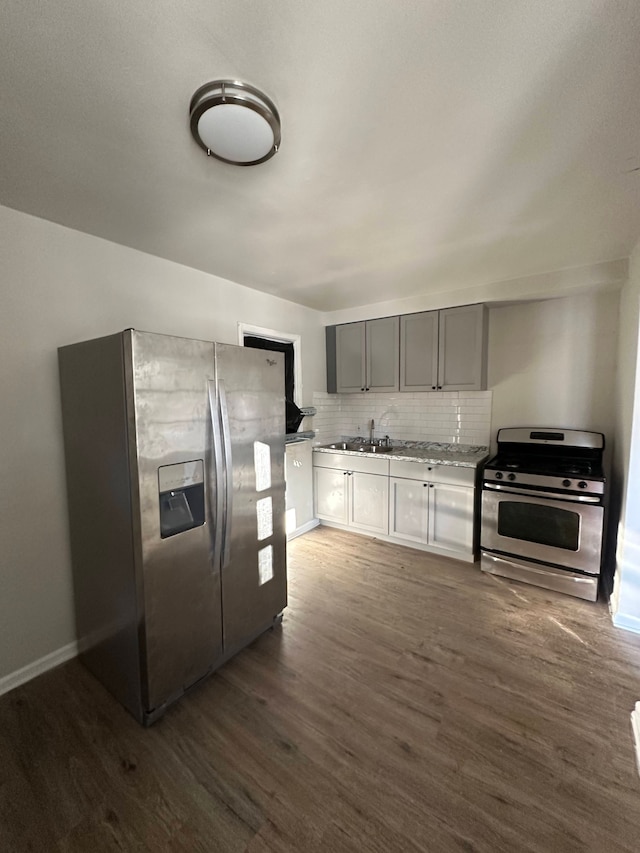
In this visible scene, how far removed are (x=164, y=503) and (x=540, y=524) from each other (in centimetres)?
272

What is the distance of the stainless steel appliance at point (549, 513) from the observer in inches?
99.5

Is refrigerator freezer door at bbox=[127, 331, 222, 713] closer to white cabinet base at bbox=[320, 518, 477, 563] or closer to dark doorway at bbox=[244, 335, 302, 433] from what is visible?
dark doorway at bbox=[244, 335, 302, 433]

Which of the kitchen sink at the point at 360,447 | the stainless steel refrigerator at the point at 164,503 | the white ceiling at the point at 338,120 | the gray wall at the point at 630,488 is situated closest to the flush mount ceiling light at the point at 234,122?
the white ceiling at the point at 338,120

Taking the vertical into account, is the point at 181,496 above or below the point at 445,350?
below

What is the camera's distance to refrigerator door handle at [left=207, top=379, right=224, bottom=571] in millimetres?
1754

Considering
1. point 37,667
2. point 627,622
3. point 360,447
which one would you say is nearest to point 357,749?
point 37,667

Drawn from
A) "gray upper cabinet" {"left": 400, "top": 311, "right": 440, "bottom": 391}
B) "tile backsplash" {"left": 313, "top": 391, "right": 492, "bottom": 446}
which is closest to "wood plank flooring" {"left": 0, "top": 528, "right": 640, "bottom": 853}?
"tile backsplash" {"left": 313, "top": 391, "right": 492, "bottom": 446}

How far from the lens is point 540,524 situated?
2.71 metres

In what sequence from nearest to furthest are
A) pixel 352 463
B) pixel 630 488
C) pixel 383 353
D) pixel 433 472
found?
pixel 630 488 → pixel 433 472 → pixel 352 463 → pixel 383 353

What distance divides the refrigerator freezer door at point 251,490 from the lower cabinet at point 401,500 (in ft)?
4.99

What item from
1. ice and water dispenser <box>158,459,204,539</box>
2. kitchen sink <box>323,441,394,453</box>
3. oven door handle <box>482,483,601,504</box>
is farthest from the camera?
kitchen sink <box>323,441,394,453</box>

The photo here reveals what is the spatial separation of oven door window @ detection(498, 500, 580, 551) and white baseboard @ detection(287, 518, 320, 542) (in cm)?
193

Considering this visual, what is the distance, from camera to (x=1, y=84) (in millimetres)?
1089

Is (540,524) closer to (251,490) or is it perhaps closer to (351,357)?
(251,490)
